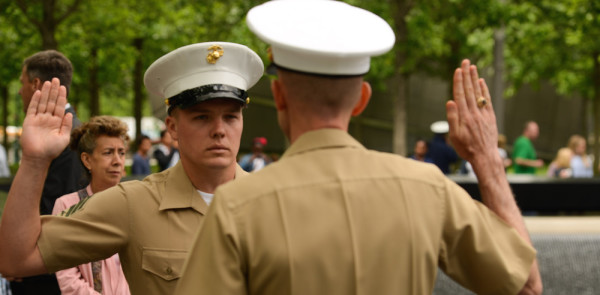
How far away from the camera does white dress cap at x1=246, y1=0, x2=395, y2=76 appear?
1.76 meters

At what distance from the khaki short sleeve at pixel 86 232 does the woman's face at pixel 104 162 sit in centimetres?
153

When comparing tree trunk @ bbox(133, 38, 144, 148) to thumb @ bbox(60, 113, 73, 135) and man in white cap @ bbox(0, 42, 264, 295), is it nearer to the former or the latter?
man in white cap @ bbox(0, 42, 264, 295)

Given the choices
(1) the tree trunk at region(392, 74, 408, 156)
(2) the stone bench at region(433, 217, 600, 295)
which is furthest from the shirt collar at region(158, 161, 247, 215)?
(1) the tree trunk at region(392, 74, 408, 156)

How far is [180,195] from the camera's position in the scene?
2.75m

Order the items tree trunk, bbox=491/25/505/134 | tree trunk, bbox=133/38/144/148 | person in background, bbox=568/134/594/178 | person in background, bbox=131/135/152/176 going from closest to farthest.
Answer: person in background, bbox=131/135/152/176 → tree trunk, bbox=491/25/505/134 → person in background, bbox=568/134/594/178 → tree trunk, bbox=133/38/144/148

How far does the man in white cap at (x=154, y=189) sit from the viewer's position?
7.20 ft

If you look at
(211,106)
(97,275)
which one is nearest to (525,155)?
(97,275)

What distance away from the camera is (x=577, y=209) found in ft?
36.3

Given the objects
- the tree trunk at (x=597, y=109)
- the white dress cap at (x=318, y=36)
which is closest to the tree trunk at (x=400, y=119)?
the tree trunk at (x=597, y=109)

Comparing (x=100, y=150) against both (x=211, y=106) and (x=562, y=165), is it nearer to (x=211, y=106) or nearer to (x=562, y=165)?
(x=211, y=106)

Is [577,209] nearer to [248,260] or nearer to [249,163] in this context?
[249,163]

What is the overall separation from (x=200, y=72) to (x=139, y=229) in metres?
0.65

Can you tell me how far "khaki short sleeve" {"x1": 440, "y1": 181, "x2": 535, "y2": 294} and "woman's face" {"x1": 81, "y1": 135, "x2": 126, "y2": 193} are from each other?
2.63 meters

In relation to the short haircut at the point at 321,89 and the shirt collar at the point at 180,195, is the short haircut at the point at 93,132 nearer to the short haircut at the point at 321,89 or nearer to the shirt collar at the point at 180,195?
the shirt collar at the point at 180,195
